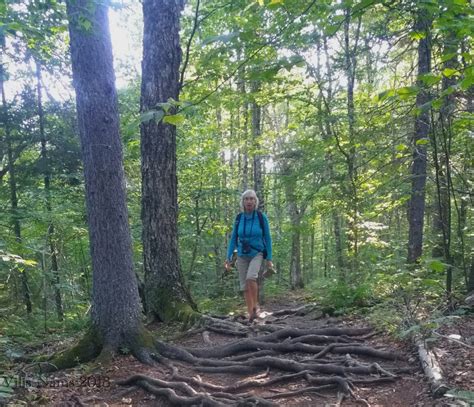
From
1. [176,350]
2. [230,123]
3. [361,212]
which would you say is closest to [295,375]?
[176,350]

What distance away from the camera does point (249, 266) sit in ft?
25.5

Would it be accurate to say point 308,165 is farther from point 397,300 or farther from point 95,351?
point 95,351

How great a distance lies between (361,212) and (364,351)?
574cm

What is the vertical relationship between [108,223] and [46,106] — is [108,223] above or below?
below

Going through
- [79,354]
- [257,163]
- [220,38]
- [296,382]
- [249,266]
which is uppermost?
[257,163]

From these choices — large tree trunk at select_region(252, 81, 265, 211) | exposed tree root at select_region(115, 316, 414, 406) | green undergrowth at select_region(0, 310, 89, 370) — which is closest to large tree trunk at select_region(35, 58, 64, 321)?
green undergrowth at select_region(0, 310, 89, 370)

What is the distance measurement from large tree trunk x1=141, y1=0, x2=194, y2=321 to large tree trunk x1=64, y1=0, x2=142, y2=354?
1.82 metres

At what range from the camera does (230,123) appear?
20.5 meters

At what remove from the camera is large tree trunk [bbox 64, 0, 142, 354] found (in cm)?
559

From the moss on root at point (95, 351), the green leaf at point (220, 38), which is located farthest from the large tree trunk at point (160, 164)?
the green leaf at point (220, 38)

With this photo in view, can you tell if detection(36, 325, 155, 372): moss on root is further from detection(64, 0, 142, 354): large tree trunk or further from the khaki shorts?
the khaki shorts

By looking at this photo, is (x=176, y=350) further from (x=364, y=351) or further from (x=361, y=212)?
(x=361, y=212)

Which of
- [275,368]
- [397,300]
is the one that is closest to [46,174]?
[275,368]

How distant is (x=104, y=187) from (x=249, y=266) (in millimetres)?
3181
